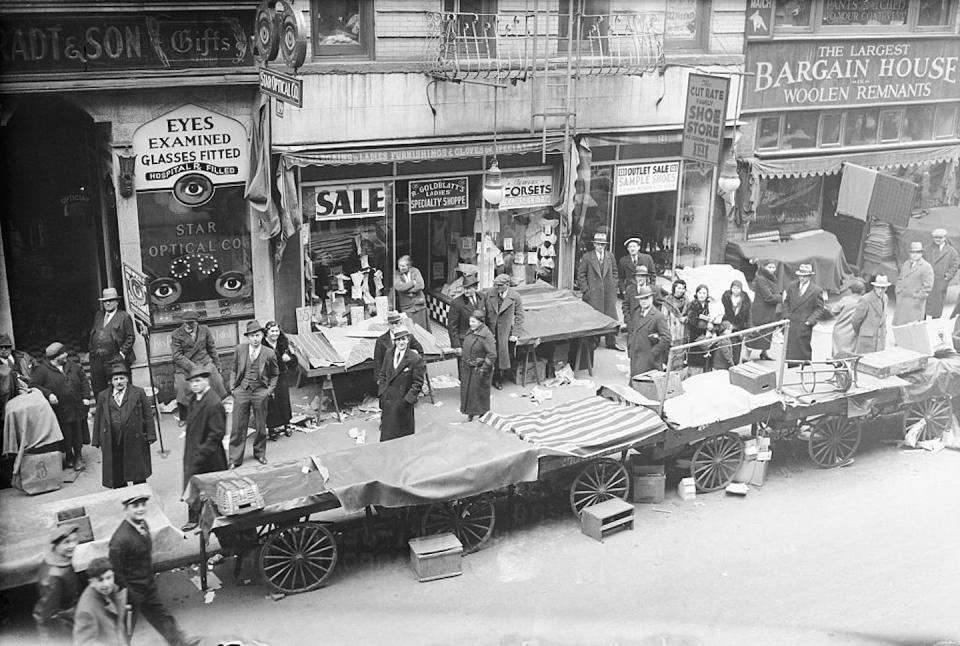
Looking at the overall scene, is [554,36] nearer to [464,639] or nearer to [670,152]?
[670,152]

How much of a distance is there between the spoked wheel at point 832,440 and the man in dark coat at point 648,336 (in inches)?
96.1

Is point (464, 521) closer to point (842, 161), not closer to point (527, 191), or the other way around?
point (527, 191)

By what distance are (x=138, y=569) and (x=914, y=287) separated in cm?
1442

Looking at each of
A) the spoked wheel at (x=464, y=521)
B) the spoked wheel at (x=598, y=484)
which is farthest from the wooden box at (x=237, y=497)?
the spoked wheel at (x=598, y=484)

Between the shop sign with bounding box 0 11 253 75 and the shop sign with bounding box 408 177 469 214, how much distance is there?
147 inches

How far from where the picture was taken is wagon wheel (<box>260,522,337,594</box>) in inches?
420

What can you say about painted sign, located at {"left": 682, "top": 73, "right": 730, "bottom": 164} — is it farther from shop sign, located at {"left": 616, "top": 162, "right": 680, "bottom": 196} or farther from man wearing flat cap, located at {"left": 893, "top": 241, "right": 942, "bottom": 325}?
man wearing flat cap, located at {"left": 893, "top": 241, "right": 942, "bottom": 325}

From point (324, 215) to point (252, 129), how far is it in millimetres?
1885

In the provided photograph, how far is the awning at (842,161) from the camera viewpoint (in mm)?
21453

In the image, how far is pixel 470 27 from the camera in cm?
1764

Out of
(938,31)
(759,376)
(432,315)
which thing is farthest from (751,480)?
(938,31)

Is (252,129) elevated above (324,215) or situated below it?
above

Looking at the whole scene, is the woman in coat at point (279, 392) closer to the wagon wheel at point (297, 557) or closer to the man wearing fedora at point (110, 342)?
the man wearing fedora at point (110, 342)

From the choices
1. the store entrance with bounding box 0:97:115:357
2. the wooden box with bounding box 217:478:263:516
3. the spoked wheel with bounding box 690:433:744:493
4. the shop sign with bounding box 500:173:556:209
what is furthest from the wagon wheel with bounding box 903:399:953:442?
the store entrance with bounding box 0:97:115:357
